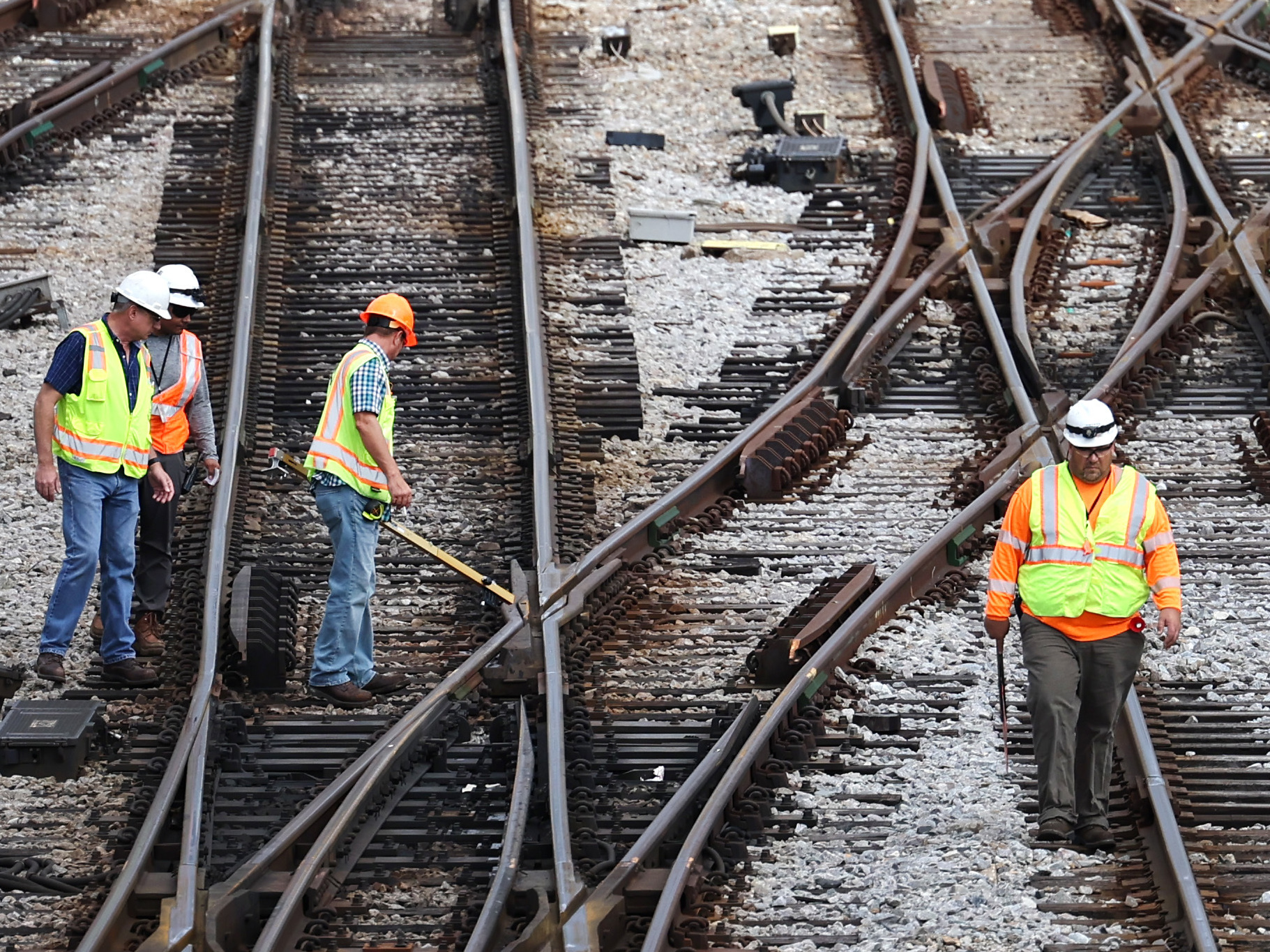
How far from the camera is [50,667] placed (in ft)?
29.4

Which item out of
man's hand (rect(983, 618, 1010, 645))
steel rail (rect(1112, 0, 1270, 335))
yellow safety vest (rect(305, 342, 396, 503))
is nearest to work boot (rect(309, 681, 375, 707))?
yellow safety vest (rect(305, 342, 396, 503))

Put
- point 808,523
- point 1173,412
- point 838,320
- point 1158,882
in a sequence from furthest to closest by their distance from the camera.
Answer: point 838,320 < point 1173,412 < point 808,523 < point 1158,882

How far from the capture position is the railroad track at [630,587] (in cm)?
756

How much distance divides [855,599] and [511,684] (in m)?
1.64

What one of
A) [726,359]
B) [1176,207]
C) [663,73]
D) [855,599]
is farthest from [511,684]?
[663,73]

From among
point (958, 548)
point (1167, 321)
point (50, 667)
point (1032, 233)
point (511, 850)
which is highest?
point (1032, 233)

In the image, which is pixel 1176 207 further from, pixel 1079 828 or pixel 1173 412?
pixel 1079 828

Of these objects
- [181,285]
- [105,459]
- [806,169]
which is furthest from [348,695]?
[806,169]

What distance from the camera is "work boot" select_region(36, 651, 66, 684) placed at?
Answer: 29.4ft

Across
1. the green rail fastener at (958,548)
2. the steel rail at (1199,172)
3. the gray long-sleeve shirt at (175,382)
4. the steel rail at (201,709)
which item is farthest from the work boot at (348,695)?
the steel rail at (1199,172)

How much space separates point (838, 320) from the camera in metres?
12.6

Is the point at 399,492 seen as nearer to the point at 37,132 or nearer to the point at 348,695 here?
the point at 348,695

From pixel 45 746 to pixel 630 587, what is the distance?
283cm

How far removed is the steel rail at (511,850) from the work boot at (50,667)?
77.6 inches
